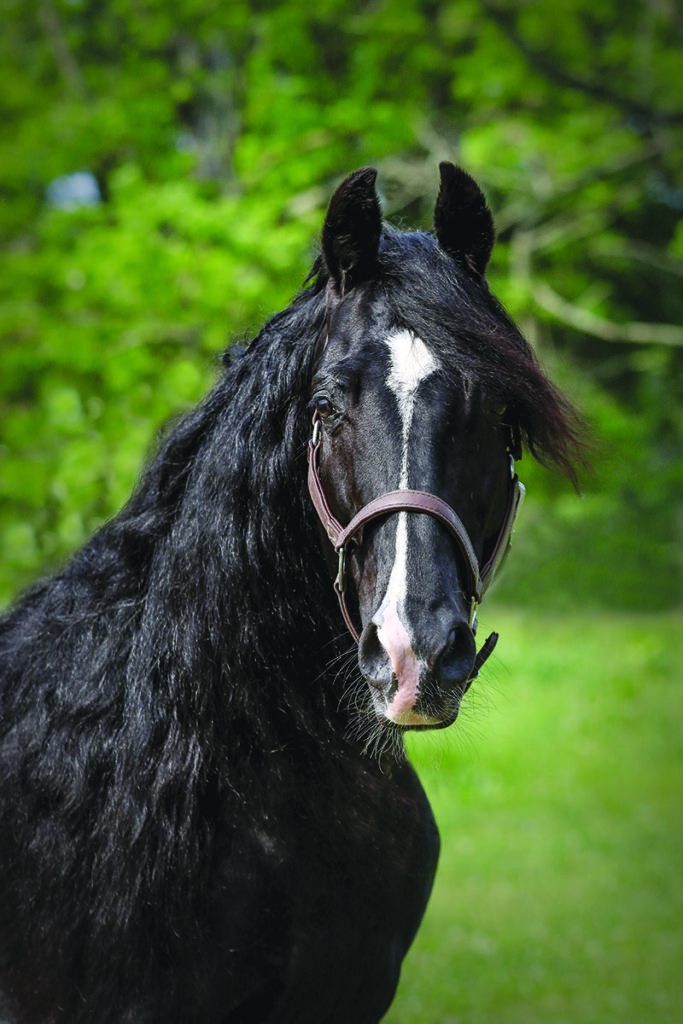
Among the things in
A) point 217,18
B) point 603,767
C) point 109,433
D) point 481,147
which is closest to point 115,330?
point 109,433

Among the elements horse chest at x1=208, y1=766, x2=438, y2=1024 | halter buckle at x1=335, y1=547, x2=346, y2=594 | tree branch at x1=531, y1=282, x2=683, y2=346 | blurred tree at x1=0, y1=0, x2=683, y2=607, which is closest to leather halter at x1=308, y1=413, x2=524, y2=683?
halter buckle at x1=335, y1=547, x2=346, y2=594

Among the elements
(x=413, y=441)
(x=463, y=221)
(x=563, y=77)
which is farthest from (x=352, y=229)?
(x=563, y=77)

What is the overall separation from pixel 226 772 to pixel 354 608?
0.40 meters

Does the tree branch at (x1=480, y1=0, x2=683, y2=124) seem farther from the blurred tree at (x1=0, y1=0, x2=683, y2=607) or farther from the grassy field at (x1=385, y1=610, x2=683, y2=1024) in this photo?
the grassy field at (x1=385, y1=610, x2=683, y2=1024)

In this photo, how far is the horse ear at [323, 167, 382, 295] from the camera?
1826 millimetres

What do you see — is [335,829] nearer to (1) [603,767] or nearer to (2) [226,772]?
(2) [226,772]

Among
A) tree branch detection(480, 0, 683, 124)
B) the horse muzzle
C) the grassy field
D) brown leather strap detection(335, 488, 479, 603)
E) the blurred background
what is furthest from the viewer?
tree branch detection(480, 0, 683, 124)

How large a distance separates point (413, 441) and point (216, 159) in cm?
611

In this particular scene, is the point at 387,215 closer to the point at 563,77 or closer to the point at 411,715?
the point at 563,77

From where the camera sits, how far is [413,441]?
64.9 inches

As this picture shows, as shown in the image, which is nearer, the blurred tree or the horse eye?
the horse eye

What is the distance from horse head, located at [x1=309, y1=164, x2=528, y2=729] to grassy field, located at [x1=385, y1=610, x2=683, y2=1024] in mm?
316

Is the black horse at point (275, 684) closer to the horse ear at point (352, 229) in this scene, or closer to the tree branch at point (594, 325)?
the horse ear at point (352, 229)

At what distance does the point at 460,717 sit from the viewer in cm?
178
